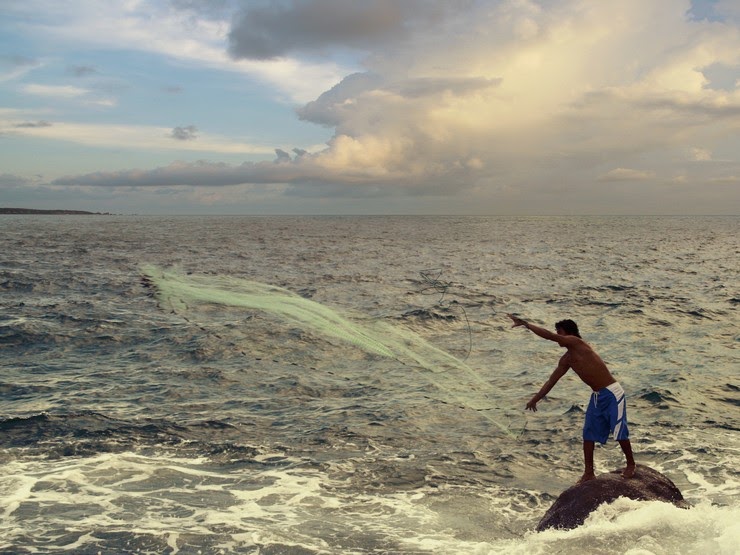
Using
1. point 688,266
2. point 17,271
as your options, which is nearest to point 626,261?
point 688,266

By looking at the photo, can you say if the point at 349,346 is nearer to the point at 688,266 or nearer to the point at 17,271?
the point at 17,271

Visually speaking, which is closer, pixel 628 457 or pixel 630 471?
pixel 628 457

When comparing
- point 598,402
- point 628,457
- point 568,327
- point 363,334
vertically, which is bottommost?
point 628,457

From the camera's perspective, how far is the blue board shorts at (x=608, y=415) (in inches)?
330

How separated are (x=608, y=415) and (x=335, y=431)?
550 cm

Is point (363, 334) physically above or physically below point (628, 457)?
above

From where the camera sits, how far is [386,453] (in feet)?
36.9

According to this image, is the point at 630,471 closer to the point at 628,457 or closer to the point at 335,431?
the point at 628,457

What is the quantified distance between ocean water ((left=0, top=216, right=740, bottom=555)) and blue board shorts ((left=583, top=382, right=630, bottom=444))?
0.90 metres

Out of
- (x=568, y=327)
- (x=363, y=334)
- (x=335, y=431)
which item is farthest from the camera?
(x=363, y=334)

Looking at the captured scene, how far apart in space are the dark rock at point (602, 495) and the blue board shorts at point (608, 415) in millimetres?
576

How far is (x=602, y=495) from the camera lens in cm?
821

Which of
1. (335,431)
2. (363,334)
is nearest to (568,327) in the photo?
(335,431)

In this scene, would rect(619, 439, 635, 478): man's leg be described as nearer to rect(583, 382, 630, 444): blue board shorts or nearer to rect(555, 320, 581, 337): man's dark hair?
rect(583, 382, 630, 444): blue board shorts
